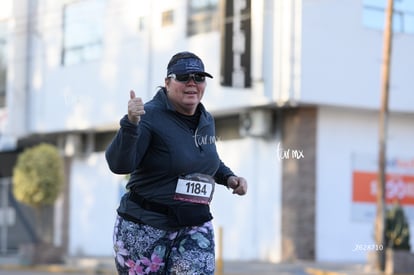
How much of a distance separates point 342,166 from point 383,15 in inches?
136

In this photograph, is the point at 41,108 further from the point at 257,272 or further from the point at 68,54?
the point at 257,272

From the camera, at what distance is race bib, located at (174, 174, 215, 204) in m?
4.14

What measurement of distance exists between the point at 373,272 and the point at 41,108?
34.5 feet

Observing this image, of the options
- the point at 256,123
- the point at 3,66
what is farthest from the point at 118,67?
the point at 3,66

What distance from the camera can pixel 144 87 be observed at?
12.9 m

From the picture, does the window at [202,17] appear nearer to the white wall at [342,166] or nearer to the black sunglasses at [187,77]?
the white wall at [342,166]

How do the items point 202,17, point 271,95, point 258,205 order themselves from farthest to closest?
point 258,205 < point 202,17 < point 271,95

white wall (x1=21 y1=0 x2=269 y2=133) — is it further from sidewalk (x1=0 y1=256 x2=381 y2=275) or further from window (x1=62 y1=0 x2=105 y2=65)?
sidewalk (x1=0 y1=256 x2=381 y2=275)

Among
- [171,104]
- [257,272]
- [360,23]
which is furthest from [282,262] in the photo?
[171,104]

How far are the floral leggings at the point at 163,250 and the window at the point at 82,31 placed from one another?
9.97 metres

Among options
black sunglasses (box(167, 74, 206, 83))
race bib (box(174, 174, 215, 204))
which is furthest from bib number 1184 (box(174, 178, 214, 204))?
black sunglasses (box(167, 74, 206, 83))

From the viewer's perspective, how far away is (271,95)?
1566 centimetres

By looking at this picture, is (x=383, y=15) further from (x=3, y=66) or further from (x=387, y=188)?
(x=3, y=66)

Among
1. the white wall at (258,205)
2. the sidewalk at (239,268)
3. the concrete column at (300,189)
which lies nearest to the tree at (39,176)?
the sidewalk at (239,268)
